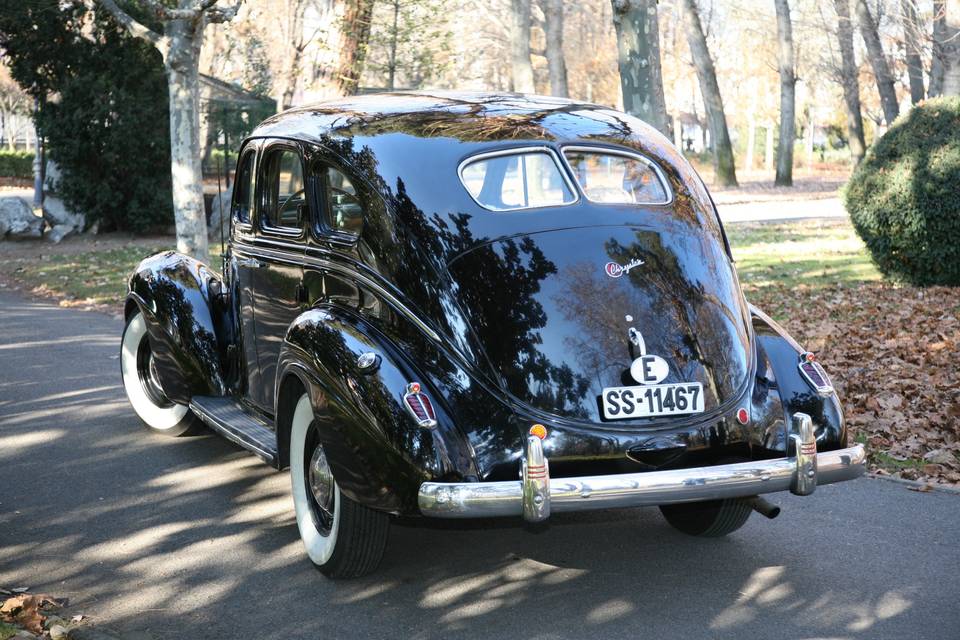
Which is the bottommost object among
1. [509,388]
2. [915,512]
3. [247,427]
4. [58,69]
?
[915,512]

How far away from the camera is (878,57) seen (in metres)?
30.2

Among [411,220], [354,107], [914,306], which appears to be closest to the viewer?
[411,220]

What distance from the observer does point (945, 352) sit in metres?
9.05

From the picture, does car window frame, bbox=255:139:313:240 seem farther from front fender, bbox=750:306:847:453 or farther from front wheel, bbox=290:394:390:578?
front fender, bbox=750:306:847:453

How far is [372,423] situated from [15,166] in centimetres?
4922

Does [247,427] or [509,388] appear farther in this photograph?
[247,427]

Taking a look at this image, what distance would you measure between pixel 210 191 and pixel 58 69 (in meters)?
4.61

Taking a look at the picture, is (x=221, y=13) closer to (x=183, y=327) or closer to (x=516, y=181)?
(x=183, y=327)

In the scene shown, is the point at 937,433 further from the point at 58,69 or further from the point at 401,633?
the point at 58,69

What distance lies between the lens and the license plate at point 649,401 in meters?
4.30

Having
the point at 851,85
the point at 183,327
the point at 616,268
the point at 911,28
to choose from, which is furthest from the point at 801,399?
the point at 851,85

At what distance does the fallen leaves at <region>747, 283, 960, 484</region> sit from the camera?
22.3ft

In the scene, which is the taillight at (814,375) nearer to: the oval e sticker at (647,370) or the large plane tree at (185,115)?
the oval e sticker at (647,370)

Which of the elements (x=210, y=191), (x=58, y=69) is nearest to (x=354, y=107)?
(x=58, y=69)
